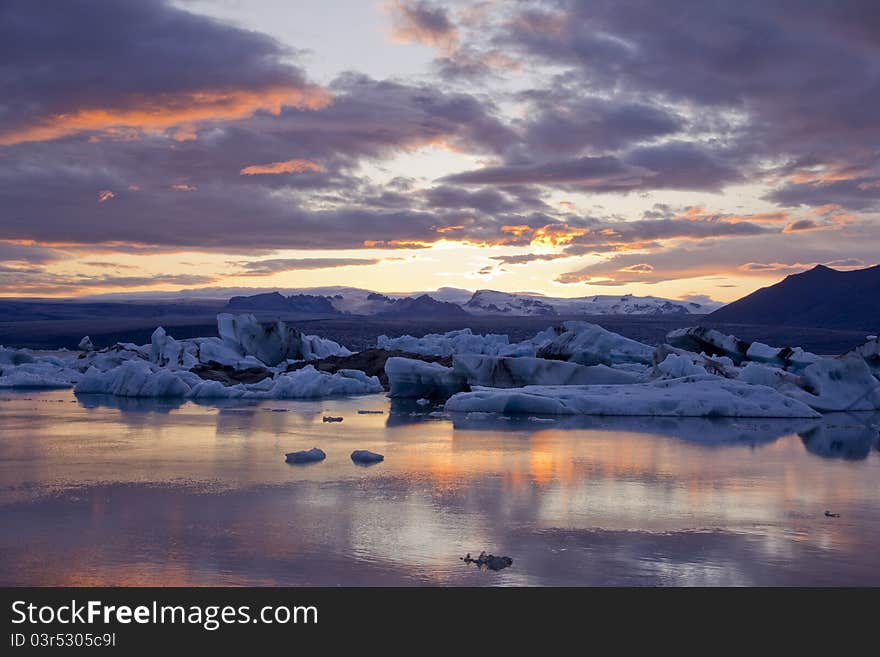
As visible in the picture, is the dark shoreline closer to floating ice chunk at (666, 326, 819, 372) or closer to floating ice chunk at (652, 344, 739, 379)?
floating ice chunk at (666, 326, 819, 372)

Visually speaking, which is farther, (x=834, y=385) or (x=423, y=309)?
(x=423, y=309)

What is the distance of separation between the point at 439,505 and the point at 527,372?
15.1 meters

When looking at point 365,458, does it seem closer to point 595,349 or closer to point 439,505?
point 439,505

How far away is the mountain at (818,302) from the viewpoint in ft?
381

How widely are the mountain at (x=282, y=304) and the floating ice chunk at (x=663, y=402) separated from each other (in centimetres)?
14963

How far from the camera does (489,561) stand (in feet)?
25.0

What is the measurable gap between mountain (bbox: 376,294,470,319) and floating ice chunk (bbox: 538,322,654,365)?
14582 cm

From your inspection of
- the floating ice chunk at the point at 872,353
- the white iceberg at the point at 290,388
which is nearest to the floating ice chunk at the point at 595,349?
the white iceberg at the point at 290,388

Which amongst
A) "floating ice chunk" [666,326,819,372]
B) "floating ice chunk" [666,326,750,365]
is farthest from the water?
"floating ice chunk" [666,326,750,365]

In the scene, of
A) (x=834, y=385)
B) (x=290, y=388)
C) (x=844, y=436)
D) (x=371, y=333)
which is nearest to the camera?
(x=844, y=436)

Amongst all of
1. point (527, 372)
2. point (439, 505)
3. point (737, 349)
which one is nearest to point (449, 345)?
point (737, 349)

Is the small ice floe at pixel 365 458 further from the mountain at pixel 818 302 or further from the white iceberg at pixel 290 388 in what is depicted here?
the mountain at pixel 818 302
